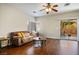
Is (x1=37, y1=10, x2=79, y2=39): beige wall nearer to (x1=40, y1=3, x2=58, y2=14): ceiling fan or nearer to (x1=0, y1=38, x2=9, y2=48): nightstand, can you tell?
(x1=40, y1=3, x2=58, y2=14): ceiling fan

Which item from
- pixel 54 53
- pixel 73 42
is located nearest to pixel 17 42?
pixel 54 53

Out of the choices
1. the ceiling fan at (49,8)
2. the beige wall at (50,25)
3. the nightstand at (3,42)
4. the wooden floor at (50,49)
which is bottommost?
the wooden floor at (50,49)

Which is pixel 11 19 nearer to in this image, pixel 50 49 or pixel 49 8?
pixel 49 8

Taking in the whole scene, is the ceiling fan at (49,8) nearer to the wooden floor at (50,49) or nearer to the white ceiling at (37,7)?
the white ceiling at (37,7)

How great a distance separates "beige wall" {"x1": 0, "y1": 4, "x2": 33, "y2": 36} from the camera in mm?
2520

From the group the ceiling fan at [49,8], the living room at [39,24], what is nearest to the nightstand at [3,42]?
the living room at [39,24]

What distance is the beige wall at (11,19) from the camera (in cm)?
252

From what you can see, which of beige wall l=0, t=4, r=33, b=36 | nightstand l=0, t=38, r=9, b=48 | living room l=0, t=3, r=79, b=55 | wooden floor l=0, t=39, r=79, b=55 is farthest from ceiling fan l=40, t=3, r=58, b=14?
nightstand l=0, t=38, r=9, b=48

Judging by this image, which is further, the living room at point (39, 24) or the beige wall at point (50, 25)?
the beige wall at point (50, 25)

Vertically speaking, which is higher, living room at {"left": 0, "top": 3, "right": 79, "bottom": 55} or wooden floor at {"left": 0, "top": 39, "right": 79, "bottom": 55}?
living room at {"left": 0, "top": 3, "right": 79, "bottom": 55}

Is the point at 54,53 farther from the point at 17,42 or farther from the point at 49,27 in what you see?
the point at 17,42

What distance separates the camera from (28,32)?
104 inches

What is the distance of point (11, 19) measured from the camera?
257cm

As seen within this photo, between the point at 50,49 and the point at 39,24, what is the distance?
60 centimetres
